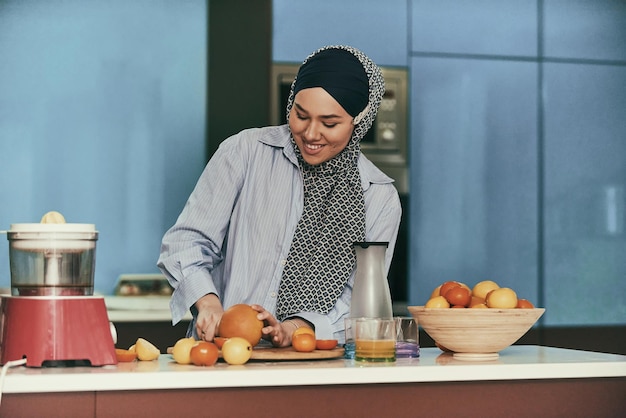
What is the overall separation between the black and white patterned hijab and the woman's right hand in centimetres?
31

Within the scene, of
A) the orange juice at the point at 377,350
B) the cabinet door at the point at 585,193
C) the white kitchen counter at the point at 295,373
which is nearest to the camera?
the white kitchen counter at the point at 295,373

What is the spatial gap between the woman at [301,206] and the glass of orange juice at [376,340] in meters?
0.40

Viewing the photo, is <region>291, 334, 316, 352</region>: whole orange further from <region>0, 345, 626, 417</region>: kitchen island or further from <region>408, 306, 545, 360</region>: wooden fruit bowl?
<region>408, 306, 545, 360</region>: wooden fruit bowl

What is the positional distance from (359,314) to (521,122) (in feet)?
7.76

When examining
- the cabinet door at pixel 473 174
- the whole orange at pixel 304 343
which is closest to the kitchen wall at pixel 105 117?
the cabinet door at pixel 473 174

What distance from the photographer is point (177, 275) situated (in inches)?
81.8

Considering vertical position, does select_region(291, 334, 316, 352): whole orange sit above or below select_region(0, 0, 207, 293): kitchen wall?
below

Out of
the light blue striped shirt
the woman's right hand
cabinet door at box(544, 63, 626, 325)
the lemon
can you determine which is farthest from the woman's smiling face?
cabinet door at box(544, 63, 626, 325)

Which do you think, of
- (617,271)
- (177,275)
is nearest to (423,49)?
(617,271)

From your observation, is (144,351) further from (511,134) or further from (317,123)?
(511,134)

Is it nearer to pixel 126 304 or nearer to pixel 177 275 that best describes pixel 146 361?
pixel 177 275

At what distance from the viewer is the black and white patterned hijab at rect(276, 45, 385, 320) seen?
2.28m

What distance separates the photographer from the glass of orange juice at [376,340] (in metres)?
1.74

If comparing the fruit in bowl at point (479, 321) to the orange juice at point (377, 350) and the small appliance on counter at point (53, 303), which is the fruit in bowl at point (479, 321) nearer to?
the orange juice at point (377, 350)
